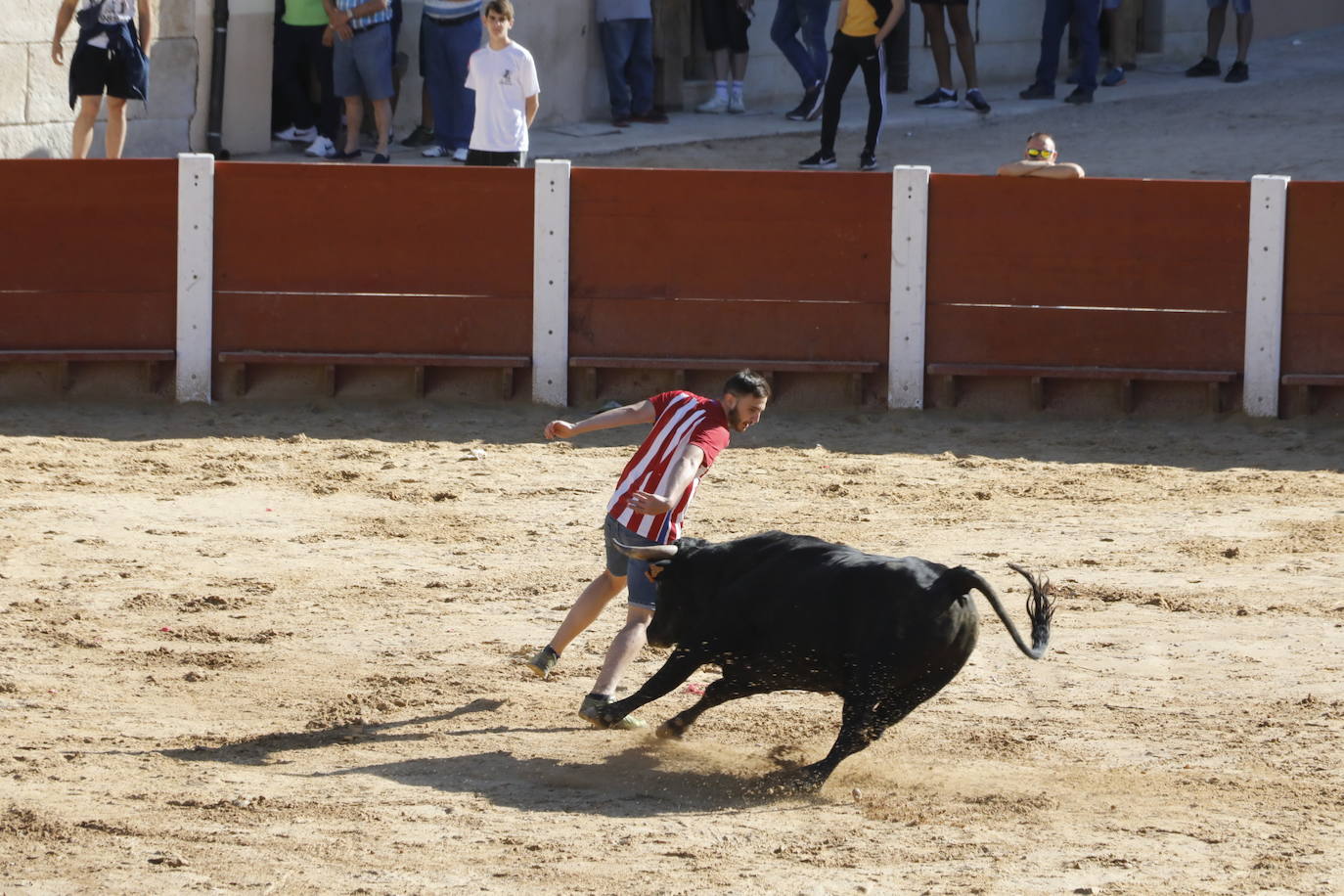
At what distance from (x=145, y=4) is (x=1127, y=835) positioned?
853cm

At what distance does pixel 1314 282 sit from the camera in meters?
10.1

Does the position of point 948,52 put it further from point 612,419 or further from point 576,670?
point 612,419

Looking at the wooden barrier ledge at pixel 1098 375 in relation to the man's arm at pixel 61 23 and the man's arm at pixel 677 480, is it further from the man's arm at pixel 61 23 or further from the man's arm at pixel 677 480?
the man's arm at pixel 61 23

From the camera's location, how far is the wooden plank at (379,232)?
33.6 ft

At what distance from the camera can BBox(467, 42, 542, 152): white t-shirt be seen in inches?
420

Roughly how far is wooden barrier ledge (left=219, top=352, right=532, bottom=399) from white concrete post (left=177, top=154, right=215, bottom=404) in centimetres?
15

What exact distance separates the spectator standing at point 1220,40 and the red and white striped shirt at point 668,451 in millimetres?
12072

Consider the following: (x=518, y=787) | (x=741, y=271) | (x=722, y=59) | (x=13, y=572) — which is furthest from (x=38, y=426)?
(x=722, y=59)

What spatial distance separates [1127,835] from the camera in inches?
182

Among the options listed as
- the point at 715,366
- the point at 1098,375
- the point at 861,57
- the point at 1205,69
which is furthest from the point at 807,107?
the point at 1098,375

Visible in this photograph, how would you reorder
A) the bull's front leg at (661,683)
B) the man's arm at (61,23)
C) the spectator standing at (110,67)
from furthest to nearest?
the spectator standing at (110,67)
the man's arm at (61,23)
the bull's front leg at (661,683)

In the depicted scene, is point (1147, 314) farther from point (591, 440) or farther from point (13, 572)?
point (13, 572)

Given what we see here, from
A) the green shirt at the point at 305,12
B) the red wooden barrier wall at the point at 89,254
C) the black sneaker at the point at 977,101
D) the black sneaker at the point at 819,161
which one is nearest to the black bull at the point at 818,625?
the red wooden barrier wall at the point at 89,254

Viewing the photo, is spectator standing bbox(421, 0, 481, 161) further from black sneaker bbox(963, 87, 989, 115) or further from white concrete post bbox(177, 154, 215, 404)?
black sneaker bbox(963, 87, 989, 115)
